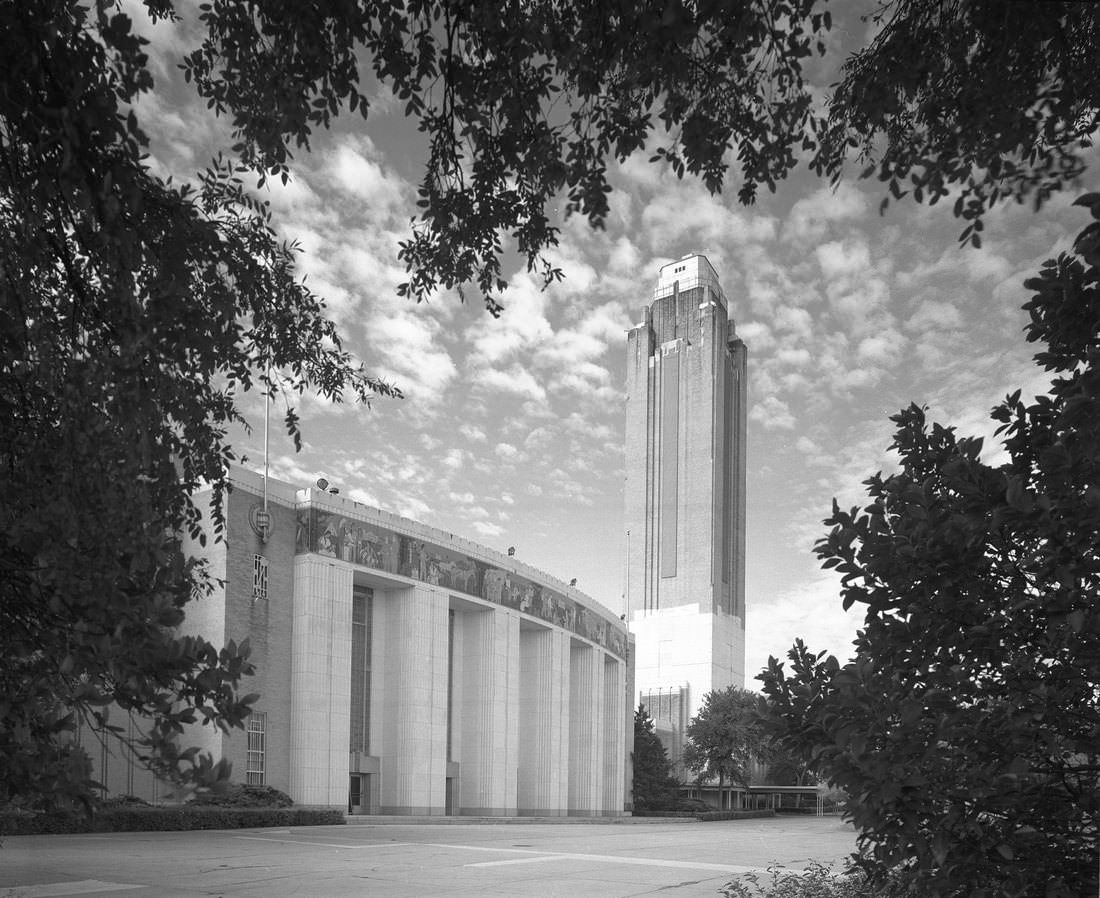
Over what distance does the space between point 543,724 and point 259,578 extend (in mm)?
20223

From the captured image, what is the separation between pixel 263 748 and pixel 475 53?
3583cm

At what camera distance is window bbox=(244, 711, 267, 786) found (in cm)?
3656

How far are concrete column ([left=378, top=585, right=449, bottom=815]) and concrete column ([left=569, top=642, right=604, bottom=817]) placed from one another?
1525 centimetres

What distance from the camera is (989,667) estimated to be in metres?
5.37

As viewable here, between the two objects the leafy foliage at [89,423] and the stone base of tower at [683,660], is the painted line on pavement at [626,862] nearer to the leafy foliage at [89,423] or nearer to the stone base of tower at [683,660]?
the leafy foliage at [89,423]

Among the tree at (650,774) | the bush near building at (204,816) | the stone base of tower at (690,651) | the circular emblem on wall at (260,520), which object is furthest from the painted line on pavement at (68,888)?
the stone base of tower at (690,651)

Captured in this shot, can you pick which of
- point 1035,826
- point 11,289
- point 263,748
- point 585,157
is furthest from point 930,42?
point 263,748

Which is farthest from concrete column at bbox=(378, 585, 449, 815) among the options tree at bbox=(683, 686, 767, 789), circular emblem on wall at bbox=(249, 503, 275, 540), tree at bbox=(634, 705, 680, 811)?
tree at bbox=(683, 686, 767, 789)

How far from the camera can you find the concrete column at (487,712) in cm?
4712

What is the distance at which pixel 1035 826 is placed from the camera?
503cm

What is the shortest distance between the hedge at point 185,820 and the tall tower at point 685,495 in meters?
66.6

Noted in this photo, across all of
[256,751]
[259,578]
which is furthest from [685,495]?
[256,751]

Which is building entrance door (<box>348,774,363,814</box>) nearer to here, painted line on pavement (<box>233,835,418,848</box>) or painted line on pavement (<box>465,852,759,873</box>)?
painted line on pavement (<box>233,835,418,848</box>)

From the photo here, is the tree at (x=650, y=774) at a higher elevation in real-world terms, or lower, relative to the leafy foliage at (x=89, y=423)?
lower
